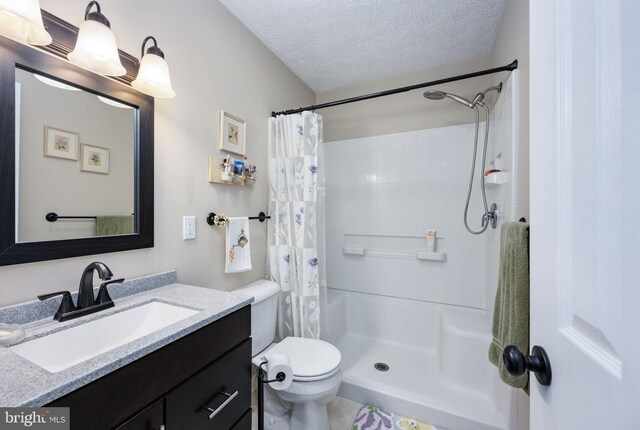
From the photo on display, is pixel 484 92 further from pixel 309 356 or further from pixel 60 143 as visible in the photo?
pixel 60 143

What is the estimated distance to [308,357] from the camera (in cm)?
144

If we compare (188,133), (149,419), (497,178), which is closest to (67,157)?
(188,133)

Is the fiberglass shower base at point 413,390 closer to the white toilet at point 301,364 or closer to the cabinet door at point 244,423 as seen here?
the white toilet at point 301,364

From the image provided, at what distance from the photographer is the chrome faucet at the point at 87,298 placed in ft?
2.75

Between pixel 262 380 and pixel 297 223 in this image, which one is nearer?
pixel 262 380

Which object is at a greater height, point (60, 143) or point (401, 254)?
point (60, 143)

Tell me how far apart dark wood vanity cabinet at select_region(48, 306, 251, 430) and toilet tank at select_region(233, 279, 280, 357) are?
1.40ft

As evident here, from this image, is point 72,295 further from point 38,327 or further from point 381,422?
point 381,422

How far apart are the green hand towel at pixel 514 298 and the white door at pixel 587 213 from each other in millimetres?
432

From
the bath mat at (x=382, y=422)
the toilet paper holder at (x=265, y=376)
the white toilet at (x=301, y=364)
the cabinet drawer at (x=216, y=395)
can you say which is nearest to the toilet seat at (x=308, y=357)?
the white toilet at (x=301, y=364)

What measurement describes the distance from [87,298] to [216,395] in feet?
1.86

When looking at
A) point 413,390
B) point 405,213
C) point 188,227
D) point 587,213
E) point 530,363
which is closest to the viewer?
point 587,213

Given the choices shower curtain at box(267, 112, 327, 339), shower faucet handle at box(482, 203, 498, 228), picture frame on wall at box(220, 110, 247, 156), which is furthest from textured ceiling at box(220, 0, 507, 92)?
shower faucet handle at box(482, 203, 498, 228)

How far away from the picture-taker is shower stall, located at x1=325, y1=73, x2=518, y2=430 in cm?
156
